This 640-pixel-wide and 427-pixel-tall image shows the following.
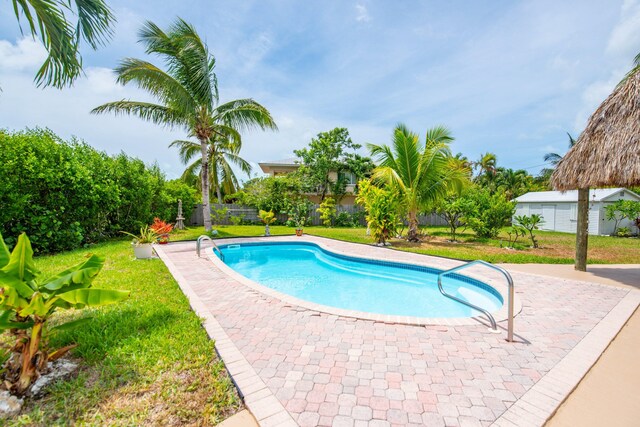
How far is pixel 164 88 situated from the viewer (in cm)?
1145

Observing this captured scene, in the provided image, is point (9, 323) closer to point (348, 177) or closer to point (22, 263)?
point (22, 263)

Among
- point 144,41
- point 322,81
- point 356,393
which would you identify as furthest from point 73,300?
point 144,41

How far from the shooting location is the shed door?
19156 mm

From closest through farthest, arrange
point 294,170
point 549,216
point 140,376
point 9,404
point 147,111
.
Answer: point 9,404
point 140,376
point 147,111
point 549,216
point 294,170

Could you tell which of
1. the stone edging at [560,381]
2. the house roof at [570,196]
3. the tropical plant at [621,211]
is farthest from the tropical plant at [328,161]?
the stone edging at [560,381]

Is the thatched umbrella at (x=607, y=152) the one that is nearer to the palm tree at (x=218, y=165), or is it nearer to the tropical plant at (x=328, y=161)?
the tropical plant at (x=328, y=161)

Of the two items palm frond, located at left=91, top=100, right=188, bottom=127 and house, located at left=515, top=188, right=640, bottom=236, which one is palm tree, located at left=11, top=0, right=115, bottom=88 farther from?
house, located at left=515, top=188, right=640, bottom=236

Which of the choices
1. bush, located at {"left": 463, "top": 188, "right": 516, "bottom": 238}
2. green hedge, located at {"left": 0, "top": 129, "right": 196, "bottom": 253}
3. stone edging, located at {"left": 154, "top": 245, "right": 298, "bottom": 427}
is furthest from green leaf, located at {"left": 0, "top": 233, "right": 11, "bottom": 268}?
bush, located at {"left": 463, "top": 188, "right": 516, "bottom": 238}

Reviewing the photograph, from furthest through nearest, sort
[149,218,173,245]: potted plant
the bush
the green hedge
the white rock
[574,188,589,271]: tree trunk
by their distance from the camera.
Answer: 1. the bush
2. [149,218,173,245]: potted plant
3. the green hedge
4. [574,188,589,271]: tree trunk
5. the white rock

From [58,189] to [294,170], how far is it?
19268 mm

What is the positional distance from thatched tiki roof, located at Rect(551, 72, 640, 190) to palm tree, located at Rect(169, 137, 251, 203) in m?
18.2

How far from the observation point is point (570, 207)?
1820 centimetres

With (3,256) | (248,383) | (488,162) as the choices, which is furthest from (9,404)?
(488,162)

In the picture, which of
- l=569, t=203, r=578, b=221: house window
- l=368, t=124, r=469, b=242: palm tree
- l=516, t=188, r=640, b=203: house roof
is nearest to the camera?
l=368, t=124, r=469, b=242: palm tree
